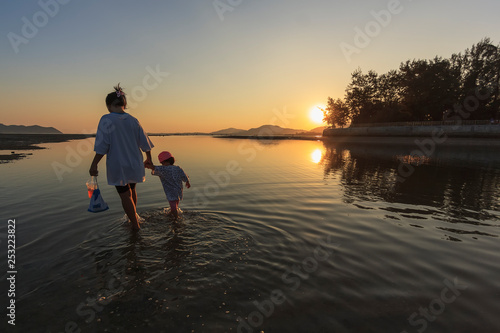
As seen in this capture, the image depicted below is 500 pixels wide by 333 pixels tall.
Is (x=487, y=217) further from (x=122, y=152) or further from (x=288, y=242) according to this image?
(x=122, y=152)

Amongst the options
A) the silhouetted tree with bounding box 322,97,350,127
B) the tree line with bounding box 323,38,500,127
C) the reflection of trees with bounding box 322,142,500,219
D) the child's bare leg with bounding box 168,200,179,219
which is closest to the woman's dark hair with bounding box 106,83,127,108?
the child's bare leg with bounding box 168,200,179,219

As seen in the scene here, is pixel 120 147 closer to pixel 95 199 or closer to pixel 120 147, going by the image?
pixel 120 147

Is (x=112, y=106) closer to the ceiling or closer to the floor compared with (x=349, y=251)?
closer to the ceiling

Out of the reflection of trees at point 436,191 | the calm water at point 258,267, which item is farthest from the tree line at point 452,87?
the calm water at point 258,267

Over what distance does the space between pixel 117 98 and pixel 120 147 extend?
39.6 inches

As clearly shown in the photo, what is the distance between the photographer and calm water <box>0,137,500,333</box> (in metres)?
2.58

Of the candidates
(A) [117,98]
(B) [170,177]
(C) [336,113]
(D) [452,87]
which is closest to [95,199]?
(B) [170,177]

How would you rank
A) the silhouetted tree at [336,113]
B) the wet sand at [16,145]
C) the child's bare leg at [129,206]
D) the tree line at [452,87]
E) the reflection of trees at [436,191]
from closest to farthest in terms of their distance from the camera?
the child's bare leg at [129,206] < the reflection of trees at [436,191] < the wet sand at [16,145] < the tree line at [452,87] < the silhouetted tree at [336,113]

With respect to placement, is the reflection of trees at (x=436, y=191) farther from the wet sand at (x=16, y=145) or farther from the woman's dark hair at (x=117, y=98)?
the wet sand at (x=16, y=145)

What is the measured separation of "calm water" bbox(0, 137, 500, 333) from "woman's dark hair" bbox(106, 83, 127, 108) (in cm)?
266

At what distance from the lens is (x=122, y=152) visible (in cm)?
470

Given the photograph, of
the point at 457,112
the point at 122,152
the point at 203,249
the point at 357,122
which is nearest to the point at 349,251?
the point at 203,249

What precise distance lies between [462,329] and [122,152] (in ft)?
18.5

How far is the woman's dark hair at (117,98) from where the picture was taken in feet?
15.4
